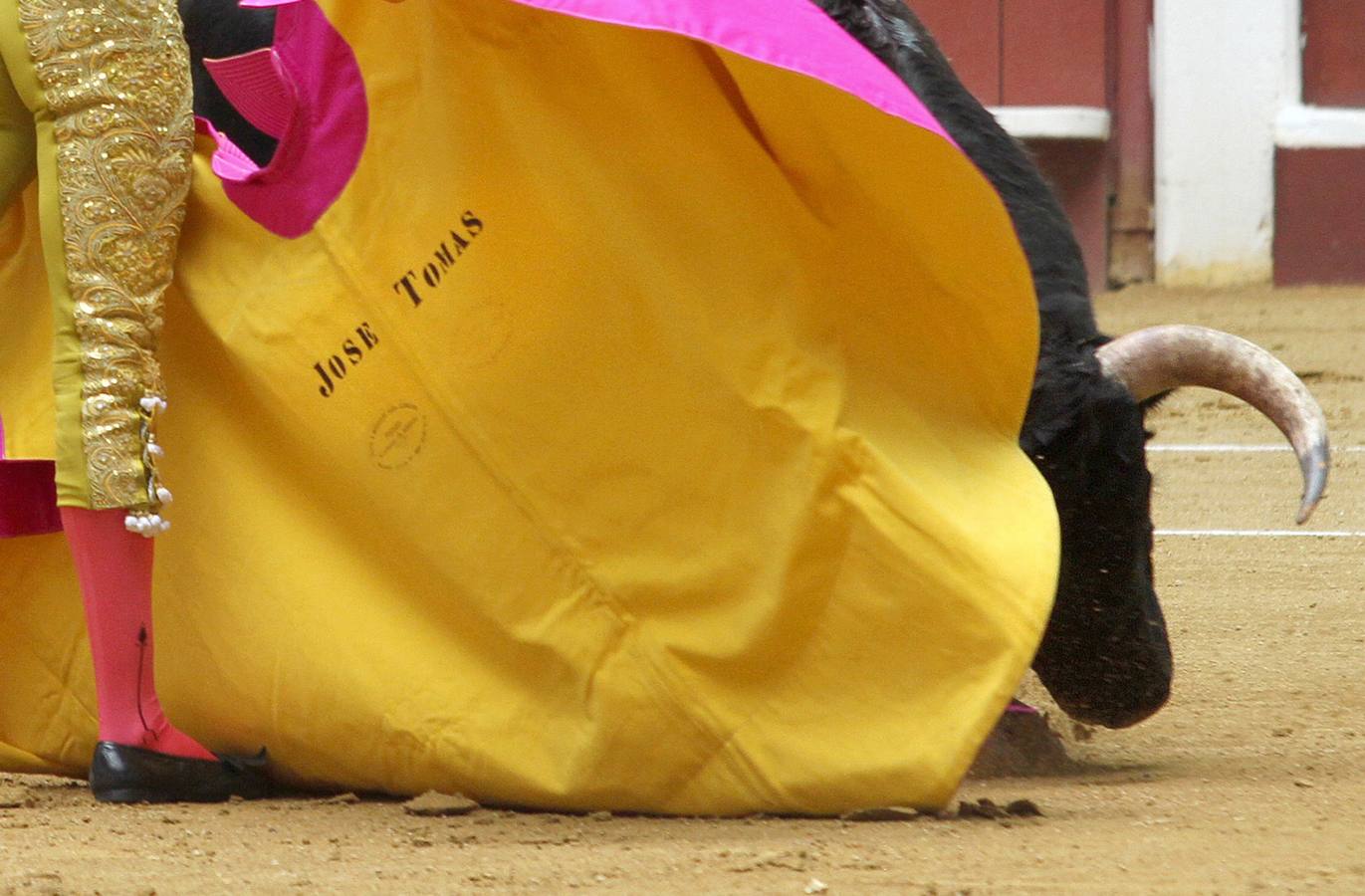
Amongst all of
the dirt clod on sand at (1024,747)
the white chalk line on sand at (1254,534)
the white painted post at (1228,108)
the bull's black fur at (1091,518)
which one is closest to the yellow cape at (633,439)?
the bull's black fur at (1091,518)

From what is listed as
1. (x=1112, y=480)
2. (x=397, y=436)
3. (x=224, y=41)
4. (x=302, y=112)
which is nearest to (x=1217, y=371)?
(x=1112, y=480)

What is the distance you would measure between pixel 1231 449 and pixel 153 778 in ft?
13.0

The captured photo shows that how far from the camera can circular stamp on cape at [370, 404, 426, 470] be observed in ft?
7.76

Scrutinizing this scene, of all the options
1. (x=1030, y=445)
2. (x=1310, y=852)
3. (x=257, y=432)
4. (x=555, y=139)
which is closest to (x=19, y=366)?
(x=257, y=432)

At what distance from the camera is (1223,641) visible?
352 centimetres

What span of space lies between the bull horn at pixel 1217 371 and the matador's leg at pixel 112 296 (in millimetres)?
1065

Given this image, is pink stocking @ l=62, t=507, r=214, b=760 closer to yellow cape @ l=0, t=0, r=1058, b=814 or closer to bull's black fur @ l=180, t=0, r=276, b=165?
yellow cape @ l=0, t=0, r=1058, b=814

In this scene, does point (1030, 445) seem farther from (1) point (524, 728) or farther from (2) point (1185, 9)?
(2) point (1185, 9)

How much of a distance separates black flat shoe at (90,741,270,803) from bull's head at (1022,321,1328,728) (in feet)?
3.07

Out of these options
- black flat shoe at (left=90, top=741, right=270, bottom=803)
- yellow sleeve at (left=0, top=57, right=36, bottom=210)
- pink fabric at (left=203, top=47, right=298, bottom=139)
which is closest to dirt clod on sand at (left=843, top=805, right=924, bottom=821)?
black flat shoe at (left=90, top=741, right=270, bottom=803)

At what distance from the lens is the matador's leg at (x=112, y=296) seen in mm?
2328

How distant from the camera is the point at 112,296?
2344 millimetres

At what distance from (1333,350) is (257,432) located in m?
5.23

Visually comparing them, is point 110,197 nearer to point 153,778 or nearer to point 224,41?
point 153,778
